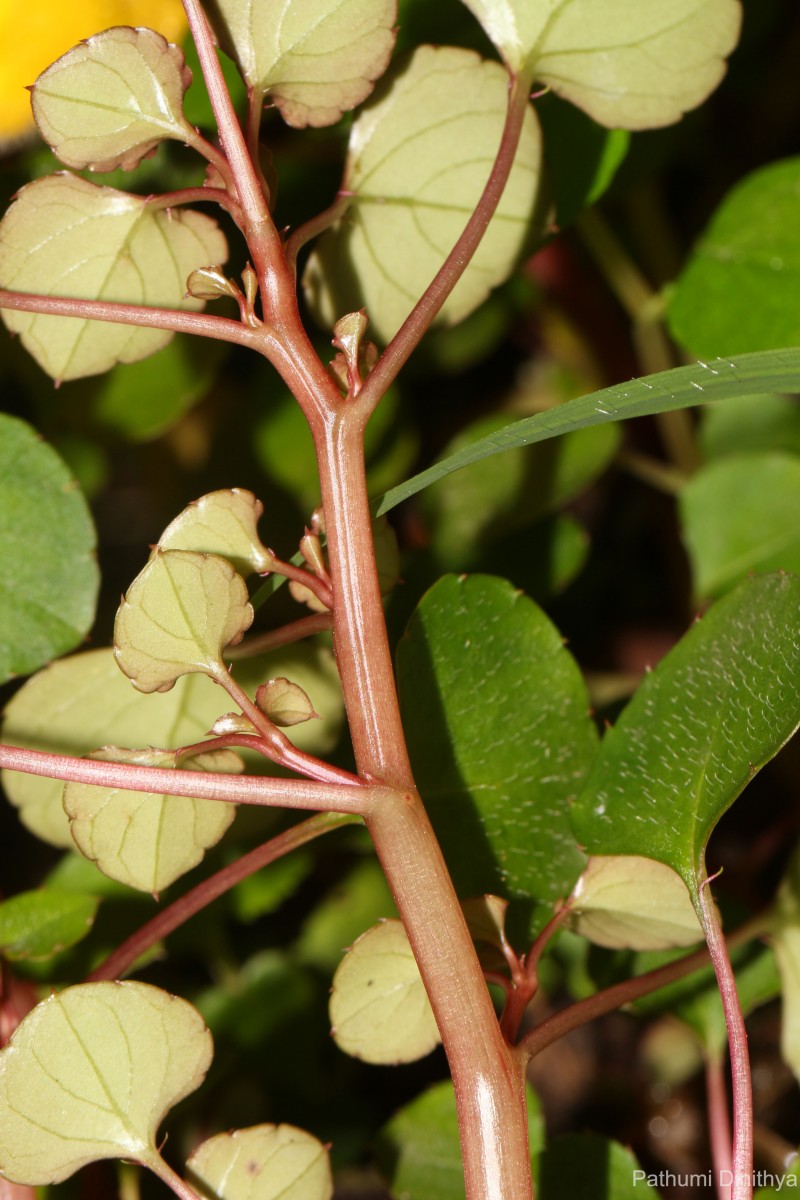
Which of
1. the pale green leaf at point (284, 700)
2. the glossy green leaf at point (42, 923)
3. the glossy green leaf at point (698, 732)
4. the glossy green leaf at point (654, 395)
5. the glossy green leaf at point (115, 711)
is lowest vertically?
the glossy green leaf at point (42, 923)

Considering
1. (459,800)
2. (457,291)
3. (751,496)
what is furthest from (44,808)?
(751,496)

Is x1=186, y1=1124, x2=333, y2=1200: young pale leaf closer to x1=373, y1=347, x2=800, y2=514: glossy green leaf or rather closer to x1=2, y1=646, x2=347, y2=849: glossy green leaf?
x1=2, y1=646, x2=347, y2=849: glossy green leaf

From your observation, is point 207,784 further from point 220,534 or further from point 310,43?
point 310,43

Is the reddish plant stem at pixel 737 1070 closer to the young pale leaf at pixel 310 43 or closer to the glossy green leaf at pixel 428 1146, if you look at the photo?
the glossy green leaf at pixel 428 1146

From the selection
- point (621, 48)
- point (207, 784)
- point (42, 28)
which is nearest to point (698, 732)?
point (207, 784)

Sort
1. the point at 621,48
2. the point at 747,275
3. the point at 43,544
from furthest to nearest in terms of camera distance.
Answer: the point at 747,275, the point at 43,544, the point at 621,48

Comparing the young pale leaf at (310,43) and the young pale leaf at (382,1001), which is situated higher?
the young pale leaf at (310,43)

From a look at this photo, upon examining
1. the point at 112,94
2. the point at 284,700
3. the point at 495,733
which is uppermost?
the point at 112,94

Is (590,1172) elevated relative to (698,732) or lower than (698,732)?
lower

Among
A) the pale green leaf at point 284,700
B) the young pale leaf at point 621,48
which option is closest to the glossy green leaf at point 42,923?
the pale green leaf at point 284,700
